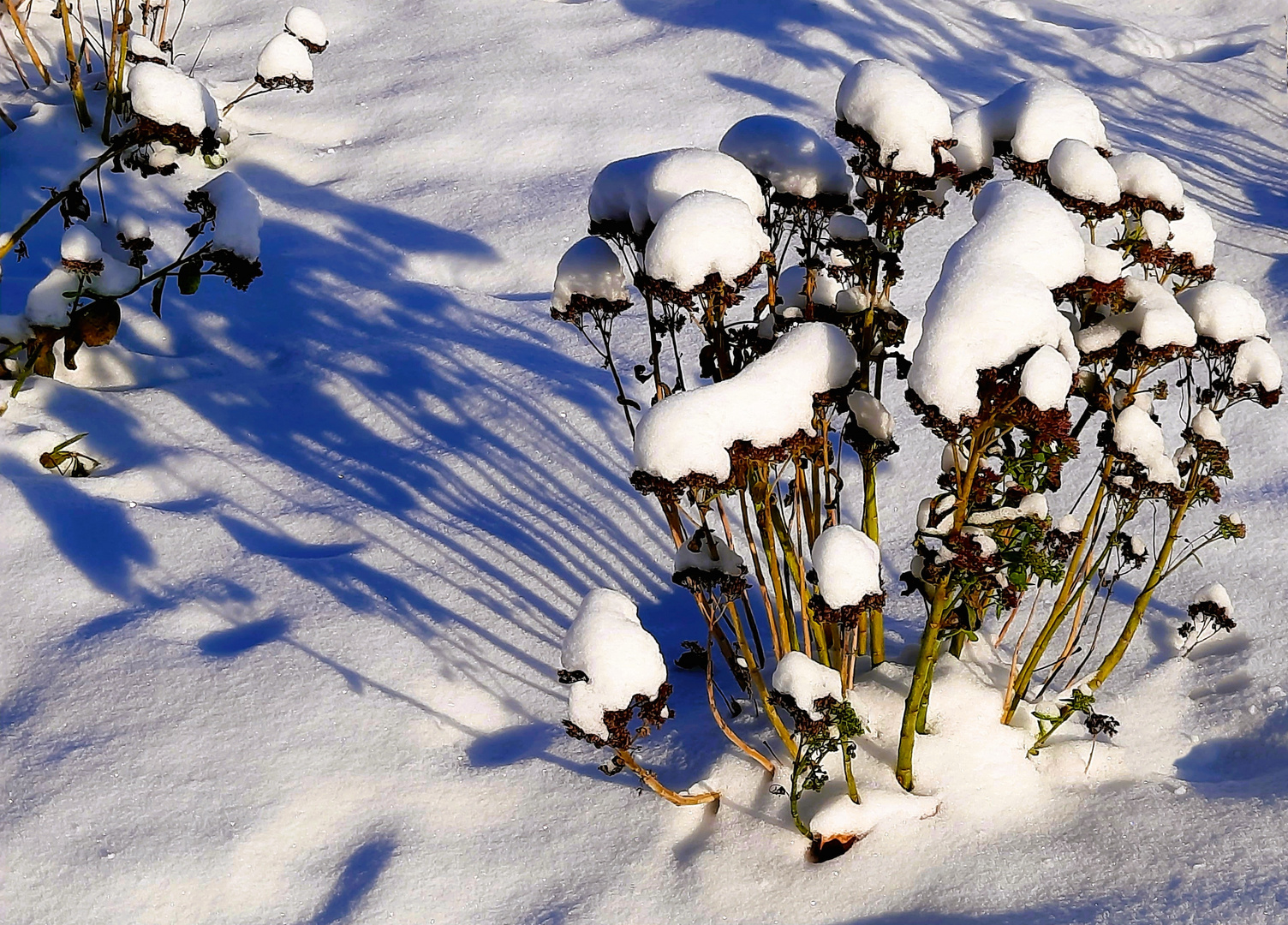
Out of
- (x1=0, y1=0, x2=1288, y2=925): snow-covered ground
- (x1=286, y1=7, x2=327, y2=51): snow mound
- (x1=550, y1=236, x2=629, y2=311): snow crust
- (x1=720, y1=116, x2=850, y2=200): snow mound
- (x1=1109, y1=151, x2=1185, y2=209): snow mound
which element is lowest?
(x1=0, y1=0, x2=1288, y2=925): snow-covered ground

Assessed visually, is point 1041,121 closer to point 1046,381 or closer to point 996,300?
point 996,300

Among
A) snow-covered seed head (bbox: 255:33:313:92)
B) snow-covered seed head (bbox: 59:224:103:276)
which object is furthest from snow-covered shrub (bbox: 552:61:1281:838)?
snow-covered seed head (bbox: 255:33:313:92)

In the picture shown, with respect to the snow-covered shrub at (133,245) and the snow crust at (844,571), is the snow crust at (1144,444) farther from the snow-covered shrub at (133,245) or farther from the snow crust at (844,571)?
the snow-covered shrub at (133,245)

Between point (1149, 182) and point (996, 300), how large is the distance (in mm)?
656

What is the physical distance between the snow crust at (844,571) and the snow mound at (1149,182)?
899 mm

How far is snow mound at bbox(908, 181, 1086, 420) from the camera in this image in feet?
5.64

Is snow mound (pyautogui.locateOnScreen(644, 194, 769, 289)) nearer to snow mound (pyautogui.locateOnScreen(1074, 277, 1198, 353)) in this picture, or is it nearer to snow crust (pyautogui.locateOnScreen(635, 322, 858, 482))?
snow crust (pyautogui.locateOnScreen(635, 322, 858, 482))

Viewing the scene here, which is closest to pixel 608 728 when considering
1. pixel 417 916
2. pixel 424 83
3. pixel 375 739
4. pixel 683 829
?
pixel 683 829

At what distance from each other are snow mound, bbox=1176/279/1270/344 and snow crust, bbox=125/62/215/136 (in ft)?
8.80

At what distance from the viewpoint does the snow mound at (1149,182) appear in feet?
7.07

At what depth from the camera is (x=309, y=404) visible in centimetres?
412

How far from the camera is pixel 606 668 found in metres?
2.00

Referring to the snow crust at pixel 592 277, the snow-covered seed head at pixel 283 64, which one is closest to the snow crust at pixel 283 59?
the snow-covered seed head at pixel 283 64

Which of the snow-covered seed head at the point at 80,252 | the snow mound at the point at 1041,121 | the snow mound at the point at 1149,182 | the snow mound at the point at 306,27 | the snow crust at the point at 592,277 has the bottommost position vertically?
the snow-covered seed head at the point at 80,252
